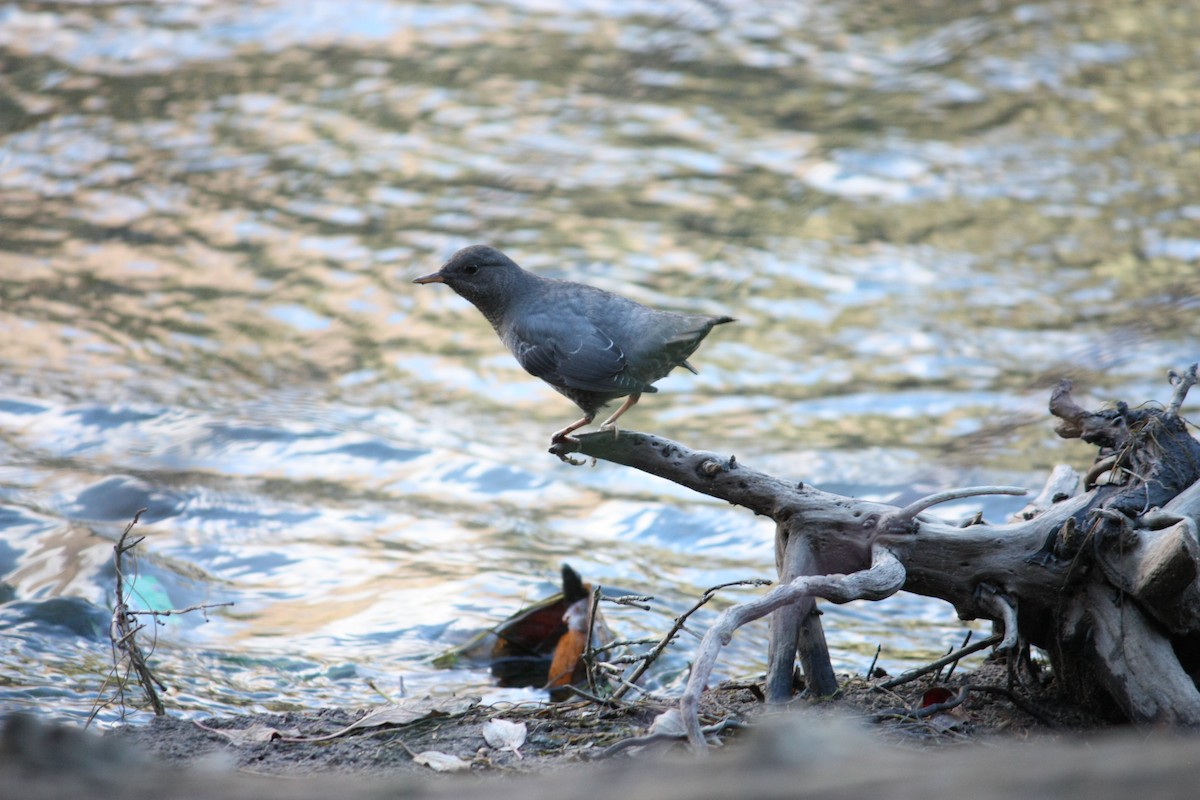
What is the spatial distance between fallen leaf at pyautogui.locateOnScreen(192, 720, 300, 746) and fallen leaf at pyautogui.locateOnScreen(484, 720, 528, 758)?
1.91 feet

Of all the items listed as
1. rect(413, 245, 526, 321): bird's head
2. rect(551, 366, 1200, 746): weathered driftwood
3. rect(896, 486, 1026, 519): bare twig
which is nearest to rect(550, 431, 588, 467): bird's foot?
rect(551, 366, 1200, 746): weathered driftwood

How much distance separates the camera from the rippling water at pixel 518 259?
18.9 ft

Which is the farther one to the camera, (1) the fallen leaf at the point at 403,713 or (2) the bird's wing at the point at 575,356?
(2) the bird's wing at the point at 575,356

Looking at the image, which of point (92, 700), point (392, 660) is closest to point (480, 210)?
point (392, 660)

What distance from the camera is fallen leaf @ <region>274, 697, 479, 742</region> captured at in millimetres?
3588

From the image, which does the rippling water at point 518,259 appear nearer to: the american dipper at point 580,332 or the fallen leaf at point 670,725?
the american dipper at point 580,332

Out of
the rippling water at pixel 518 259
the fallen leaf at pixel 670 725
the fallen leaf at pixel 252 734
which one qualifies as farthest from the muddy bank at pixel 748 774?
the rippling water at pixel 518 259

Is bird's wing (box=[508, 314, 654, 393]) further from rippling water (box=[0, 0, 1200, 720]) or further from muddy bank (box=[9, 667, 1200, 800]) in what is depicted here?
muddy bank (box=[9, 667, 1200, 800])

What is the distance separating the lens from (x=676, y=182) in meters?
10.3

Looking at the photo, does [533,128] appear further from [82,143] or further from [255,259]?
[82,143]

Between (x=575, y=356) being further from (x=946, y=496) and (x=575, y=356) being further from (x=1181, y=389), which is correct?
(x=1181, y=389)

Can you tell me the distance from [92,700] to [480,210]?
237 inches

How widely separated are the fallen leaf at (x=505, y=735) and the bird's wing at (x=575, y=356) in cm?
134

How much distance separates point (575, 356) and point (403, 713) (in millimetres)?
1436
